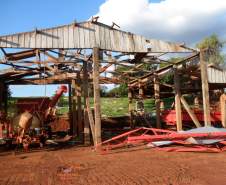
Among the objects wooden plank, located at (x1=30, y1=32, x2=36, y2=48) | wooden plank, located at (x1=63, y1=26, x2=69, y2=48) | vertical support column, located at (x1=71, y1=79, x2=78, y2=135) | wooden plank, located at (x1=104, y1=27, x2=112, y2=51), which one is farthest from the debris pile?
vertical support column, located at (x1=71, y1=79, x2=78, y2=135)

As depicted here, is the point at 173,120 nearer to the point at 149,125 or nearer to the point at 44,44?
the point at 149,125

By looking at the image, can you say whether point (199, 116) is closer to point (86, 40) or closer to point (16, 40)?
point (86, 40)

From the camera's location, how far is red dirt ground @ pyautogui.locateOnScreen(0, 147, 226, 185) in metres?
8.91

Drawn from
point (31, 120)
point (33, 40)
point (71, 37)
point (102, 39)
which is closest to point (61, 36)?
point (71, 37)

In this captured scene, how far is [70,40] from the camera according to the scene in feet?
54.3

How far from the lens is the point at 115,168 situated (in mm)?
10695

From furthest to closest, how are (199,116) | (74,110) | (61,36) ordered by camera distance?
1. (199,116)
2. (74,110)
3. (61,36)

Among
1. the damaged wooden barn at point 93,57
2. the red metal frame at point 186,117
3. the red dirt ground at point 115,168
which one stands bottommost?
the red dirt ground at point 115,168

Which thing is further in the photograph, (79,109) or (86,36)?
(79,109)

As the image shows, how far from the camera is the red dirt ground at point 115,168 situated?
29.2 ft

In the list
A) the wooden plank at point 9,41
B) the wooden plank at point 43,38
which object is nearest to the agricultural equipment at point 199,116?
the wooden plank at point 43,38

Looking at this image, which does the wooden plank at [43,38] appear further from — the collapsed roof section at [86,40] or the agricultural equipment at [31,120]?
the agricultural equipment at [31,120]

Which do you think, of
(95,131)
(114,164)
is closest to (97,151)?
(95,131)

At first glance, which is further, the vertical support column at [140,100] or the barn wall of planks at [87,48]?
the vertical support column at [140,100]
